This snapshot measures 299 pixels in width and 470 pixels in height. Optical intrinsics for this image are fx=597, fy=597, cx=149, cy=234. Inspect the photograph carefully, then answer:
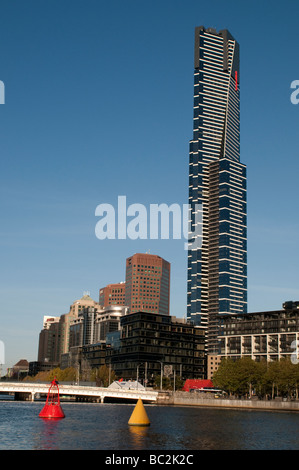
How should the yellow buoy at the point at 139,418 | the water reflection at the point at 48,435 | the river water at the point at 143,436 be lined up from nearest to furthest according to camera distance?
the water reflection at the point at 48,435
the river water at the point at 143,436
the yellow buoy at the point at 139,418

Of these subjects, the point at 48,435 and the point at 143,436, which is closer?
the point at 48,435

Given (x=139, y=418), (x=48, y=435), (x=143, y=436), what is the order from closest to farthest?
(x=48, y=435), (x=143, y=436), (x=139, y=418)

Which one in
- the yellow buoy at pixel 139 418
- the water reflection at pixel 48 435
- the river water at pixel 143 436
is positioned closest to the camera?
the water reflection at pixel 48 435

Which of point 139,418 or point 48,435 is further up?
point 139,418

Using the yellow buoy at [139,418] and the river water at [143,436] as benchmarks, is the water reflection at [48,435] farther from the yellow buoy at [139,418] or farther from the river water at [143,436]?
the yellow buoy at [139,418]

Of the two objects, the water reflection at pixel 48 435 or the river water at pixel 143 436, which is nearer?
the water reflection at pixel 48 435

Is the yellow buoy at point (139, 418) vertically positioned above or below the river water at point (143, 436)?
above

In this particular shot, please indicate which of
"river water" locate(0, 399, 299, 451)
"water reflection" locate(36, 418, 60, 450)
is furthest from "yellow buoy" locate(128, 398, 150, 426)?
"water reflection" locate(36, 418, 60, 450)

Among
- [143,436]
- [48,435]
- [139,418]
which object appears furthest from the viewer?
[139,418]

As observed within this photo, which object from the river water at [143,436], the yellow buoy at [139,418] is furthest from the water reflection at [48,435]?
the yellow buoy at [139,418]

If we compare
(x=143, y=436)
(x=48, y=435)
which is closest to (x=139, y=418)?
(x=143, y=436)

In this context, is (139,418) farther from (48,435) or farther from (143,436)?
(48,435)
